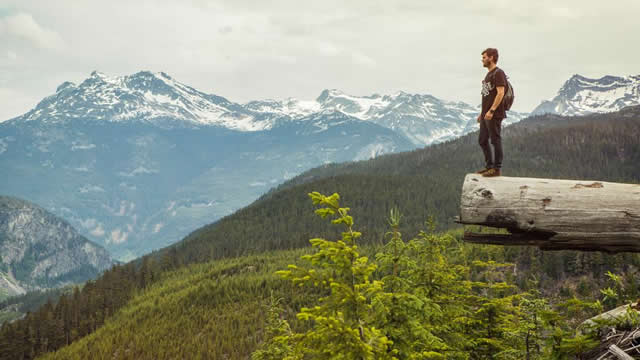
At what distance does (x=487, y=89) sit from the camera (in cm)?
1020

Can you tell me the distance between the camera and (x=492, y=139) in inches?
389

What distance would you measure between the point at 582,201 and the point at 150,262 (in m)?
193

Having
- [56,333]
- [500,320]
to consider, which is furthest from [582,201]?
[56,333]

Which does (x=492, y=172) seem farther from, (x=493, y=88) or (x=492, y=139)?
(x=493, y=88)

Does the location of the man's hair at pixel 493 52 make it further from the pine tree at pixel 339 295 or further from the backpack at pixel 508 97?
the pine tree at pixel 339 295

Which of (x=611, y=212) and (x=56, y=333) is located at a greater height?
(x=611, y=212)

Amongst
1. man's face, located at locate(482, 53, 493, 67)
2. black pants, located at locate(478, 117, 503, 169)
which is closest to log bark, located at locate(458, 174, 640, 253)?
black pants, located at locate(478, 117, 503, 169)

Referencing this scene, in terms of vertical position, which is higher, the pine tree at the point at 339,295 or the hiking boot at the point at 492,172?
the hiking boot at the point at 492,172

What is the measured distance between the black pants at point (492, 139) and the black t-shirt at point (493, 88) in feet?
0.65

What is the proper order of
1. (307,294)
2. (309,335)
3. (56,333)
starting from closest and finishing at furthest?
(309,335) → (56,333) → (307,294)

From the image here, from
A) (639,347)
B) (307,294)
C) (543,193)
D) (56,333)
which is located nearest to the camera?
(639,347)

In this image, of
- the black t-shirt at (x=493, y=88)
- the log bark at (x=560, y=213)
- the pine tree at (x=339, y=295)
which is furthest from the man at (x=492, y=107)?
the pine tree at (x=339, y=295)

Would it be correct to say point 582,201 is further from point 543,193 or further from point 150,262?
point 150,262

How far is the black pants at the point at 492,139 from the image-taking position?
932 cm
